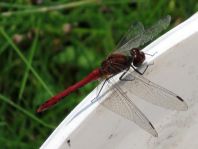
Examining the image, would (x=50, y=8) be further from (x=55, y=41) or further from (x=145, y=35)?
(x=145, y=35)

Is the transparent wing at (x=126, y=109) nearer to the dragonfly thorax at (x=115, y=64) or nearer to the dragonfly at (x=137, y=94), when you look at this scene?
the dragonfly at (x=137, y=94)

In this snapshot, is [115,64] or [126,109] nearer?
[126,109]

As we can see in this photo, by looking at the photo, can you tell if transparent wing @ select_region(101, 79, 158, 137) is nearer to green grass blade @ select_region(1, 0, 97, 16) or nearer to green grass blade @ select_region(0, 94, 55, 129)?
green grass blade @ select_region(0, 94, 55, 129)

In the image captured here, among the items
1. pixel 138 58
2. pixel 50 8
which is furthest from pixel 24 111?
pixel 138 58

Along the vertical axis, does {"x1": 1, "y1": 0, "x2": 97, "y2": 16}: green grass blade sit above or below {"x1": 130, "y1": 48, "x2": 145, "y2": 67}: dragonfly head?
above

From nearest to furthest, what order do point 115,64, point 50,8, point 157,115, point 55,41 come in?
point 157,115, point 115,64, point 50,8, point 55,41

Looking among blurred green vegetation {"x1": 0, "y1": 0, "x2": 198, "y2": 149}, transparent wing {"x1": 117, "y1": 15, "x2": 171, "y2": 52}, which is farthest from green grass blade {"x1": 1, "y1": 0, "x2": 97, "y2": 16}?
transparent wing {"x1": 117, "y1": 15, "x2": 171, "y2": 52}

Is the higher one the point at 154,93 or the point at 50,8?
the point at 50,8
